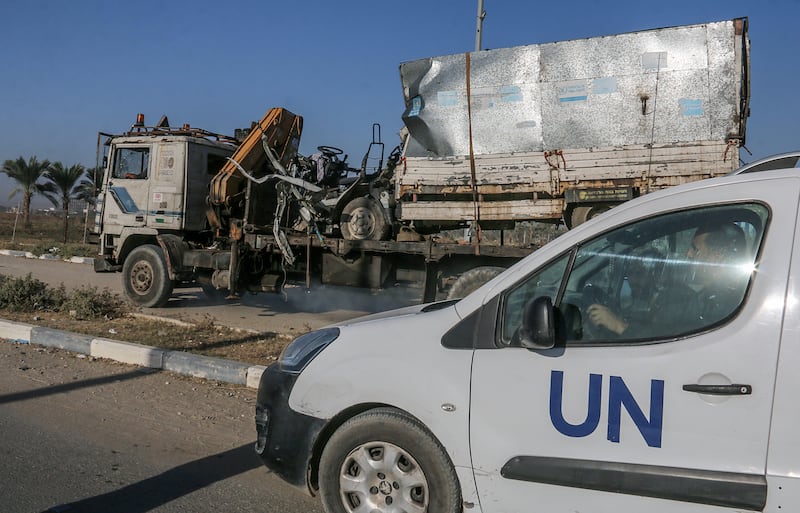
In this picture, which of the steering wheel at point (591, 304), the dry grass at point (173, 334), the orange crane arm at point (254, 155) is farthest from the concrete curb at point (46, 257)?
the steering wheel at point (591, 304)

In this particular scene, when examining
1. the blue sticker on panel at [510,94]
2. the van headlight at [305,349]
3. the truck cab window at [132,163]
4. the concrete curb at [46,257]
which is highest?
the blue sticker on panel at [510,94]

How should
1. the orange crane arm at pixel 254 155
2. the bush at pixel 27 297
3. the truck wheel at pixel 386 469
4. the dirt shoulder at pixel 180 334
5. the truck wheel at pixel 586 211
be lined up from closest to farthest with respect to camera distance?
1. the truck wheel at pixel 386 469
2. the dirt shoulder at pixel 180 334
3. the truck wheel at pixel 586 211
4. the bush at pixel 27 297
5. the orange crane arm at pixel 254 155

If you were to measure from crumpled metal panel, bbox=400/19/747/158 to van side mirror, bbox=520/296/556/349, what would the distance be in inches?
185

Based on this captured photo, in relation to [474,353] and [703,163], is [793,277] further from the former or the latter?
[703,163]

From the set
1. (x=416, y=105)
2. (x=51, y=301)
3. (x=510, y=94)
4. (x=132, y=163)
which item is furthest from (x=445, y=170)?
(x=51, y=301)

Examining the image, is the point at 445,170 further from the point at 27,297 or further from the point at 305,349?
the point at 27,297

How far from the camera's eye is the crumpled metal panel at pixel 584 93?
6.23 meters

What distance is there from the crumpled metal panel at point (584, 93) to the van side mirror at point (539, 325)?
471 centimetres

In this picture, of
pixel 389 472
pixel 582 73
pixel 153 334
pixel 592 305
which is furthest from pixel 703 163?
pixel 153 334

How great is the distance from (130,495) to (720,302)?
125 inches

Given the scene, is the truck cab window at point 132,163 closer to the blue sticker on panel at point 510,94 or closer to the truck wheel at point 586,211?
the blue sticker on panel at point 510,94

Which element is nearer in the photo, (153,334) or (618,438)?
(618,438)

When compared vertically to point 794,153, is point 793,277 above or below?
below

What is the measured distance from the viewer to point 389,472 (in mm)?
2812
